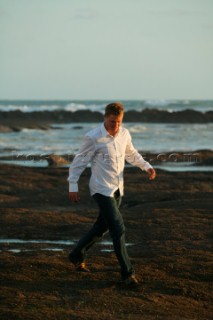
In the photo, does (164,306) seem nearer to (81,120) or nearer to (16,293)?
(16,293)

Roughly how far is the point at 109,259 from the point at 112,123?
216 centimetres

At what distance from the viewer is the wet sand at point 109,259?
25.7ft

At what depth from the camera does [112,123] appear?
27.3ft

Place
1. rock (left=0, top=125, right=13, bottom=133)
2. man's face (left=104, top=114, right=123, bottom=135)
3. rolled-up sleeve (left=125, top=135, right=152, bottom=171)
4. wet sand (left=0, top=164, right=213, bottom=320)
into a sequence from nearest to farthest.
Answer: wet sand (left=0, top=164, right=213, bottom=320) < man's face (left=104, top=114, right=123, bottom=135) < rolled-up sleeve (left=125, top=135, right=152, bottom=171) < rock (left=0, top=125, right=13, bottom=133)

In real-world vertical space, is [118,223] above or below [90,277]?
above

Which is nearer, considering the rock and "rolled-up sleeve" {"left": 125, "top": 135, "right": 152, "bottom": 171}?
"rolled-up sleeve" {"left": 125, "top": 135, "right": 152, "bottom": 171}

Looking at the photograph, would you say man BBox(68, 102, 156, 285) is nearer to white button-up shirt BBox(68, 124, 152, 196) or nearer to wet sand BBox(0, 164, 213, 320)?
white button-up shirt BBox(68, 124, 152, 196)

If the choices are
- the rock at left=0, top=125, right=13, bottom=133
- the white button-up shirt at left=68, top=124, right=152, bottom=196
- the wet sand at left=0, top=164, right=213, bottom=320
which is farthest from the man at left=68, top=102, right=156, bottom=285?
the rock at left=0, top=125, right=13, bottom=133

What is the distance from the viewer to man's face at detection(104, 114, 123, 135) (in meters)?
8.30

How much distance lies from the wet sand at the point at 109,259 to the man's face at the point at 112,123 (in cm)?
152

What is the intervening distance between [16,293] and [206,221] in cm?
555

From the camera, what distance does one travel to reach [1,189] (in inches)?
717

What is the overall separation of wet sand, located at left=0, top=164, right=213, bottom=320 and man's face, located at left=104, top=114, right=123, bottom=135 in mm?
1522

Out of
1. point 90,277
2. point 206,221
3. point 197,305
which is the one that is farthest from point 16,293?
point 206,221
